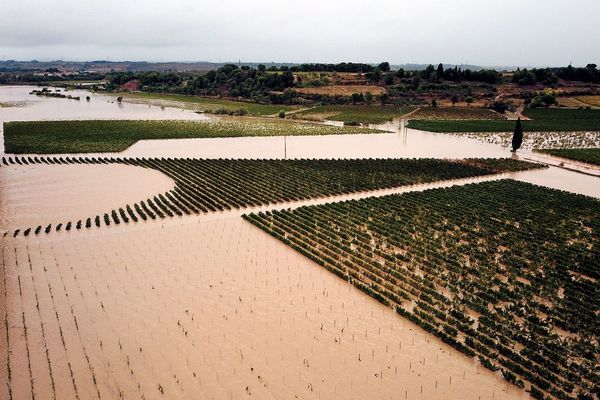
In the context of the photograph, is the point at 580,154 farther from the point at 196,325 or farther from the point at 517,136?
the point at 196,325

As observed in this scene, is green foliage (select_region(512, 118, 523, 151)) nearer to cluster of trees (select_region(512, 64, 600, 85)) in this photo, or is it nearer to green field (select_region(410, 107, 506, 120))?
green field (select_region(410, 107, 506, 120))

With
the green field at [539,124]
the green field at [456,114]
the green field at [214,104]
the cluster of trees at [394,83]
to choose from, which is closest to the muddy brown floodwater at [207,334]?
the green field at [539,124]

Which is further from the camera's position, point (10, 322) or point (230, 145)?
point (230, 145)

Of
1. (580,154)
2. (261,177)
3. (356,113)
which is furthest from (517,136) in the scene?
(356,113)

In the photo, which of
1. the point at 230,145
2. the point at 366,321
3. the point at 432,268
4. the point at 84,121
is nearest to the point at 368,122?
the point at 230,145

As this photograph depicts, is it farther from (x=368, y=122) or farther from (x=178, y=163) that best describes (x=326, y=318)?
(x=368, y=122)

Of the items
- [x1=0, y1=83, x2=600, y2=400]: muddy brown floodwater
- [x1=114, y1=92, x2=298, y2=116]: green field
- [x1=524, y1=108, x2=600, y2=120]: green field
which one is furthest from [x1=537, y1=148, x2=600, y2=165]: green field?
[x1=114, y1=92, x2=298, y2=116]: green field
